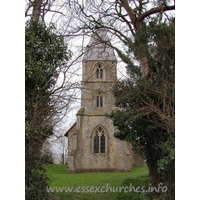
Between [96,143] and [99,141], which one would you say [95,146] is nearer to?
[96,143]

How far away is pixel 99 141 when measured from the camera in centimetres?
2053

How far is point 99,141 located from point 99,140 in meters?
0.10

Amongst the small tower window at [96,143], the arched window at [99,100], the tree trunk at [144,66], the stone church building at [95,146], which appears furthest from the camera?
the arched window at [99,100]

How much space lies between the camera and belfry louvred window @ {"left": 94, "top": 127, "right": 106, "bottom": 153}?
20.4 m

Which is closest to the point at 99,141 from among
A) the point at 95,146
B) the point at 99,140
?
the point at 99,140

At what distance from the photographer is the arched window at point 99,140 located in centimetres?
2040

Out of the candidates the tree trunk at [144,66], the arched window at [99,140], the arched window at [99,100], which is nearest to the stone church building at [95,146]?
the arched window at [99,140]

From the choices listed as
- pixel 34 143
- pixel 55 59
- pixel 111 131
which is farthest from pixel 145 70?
pixel 111 131

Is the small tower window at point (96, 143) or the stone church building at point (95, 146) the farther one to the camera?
the small tower window at point (96, 143)

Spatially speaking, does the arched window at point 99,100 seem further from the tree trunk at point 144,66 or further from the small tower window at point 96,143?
the tree trunk at point 144,66

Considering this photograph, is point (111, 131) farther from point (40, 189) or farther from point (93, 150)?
point (40, 189)

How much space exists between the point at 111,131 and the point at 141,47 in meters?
13.6

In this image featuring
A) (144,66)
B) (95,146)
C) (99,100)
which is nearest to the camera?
(144,66)

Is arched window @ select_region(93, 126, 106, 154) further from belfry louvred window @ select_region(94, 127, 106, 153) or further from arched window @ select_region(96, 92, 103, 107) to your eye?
arched window @ select_region(96, 92, 103, 107)
